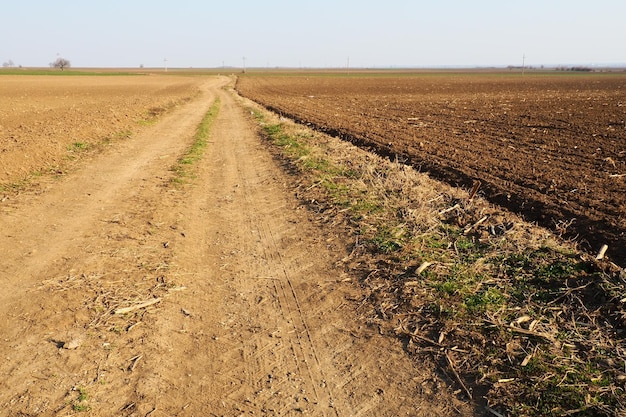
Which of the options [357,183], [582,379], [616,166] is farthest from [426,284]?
[616,166]

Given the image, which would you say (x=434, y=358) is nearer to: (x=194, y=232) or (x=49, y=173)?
(x=194, y=232)

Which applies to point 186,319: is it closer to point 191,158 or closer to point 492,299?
point 492,299

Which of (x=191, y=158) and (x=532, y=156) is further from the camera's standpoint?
(x=191, y=158)

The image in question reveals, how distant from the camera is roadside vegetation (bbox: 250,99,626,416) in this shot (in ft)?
11.2

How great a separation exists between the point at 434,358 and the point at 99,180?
8652 mm

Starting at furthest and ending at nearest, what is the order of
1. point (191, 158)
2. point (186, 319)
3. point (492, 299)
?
point (191, 158)
point (492, 299)
point (186, 319)

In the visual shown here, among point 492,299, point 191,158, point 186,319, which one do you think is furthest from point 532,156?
point 186,319

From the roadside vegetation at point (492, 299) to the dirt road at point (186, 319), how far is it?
322 millimetres

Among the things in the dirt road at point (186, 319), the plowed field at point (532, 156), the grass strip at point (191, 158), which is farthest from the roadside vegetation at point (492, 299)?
the grass strip at point (191, 158)

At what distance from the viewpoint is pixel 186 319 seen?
448cm

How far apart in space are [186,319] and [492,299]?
10.0ft

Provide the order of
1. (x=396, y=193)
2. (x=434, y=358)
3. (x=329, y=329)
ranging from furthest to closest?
(x=396, y=193) < (x=329, y=329) < (x=434, y=358)

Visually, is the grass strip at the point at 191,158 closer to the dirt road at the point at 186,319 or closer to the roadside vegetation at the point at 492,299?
the dirt road at the point at 186,319

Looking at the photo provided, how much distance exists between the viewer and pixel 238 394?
3436 millimetres
